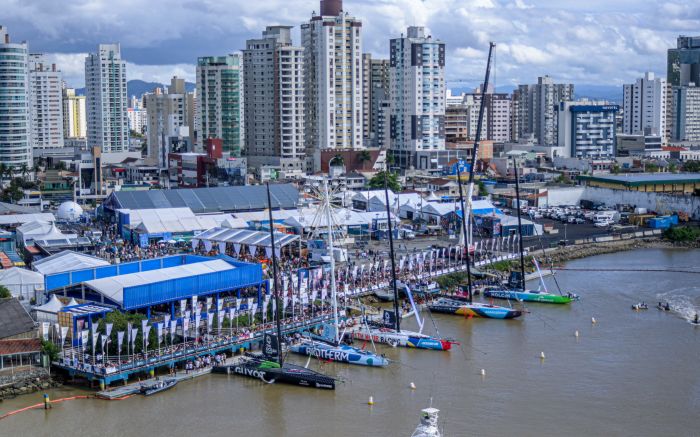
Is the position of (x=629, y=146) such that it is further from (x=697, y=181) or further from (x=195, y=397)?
(x=195, y=397)

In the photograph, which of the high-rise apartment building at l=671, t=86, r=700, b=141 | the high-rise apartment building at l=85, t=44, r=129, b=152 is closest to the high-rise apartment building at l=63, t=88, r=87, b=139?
the high-rise apartment building at l=85, t=44, r=129, b=152

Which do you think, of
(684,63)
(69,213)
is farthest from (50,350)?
(684,63)

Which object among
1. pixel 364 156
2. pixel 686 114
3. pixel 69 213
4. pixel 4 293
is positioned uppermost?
pixel 686 114

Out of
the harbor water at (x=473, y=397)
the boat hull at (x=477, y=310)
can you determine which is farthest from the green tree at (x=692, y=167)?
the boat hull at (x=477, y=310)

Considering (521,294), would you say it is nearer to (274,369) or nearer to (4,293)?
(274,369)

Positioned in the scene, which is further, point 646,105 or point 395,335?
point 646,105

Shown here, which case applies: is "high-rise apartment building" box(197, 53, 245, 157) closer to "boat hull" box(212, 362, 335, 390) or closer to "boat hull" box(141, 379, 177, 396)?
"boat hull" box(212, 362, 335, 390)

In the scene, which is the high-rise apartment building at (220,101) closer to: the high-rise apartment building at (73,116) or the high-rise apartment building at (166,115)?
the high-rise apartment building at (166,115)
